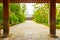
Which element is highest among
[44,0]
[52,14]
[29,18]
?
[44,0]

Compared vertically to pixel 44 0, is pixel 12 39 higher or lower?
lower

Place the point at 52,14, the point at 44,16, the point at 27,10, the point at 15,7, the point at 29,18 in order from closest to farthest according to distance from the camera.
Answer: the point at 52,14 < the point at 15,7 < the point at 44,16 < the point at 27,10 < the point at 29,18

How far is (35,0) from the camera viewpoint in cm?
1387

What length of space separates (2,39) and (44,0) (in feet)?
15.9

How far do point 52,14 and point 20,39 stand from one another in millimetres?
2907

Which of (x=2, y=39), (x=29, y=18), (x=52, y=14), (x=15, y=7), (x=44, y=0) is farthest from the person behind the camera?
(x=29, y=18)

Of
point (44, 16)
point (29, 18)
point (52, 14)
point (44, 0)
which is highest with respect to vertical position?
point (44, 0)

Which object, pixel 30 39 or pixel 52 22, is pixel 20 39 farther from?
pixel 52 22

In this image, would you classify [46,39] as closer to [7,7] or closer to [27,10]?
[7,7]

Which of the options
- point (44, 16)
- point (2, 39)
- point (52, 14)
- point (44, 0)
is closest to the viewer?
point (2, 39)

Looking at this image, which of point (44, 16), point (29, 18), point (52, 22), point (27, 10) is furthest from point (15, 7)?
point (29, 18)

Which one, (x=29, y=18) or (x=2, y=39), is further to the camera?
(x=29, y=18)

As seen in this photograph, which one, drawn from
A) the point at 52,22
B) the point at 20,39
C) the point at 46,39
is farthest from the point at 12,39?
the point at 52,22

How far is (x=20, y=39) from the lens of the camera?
10750 millimetres
